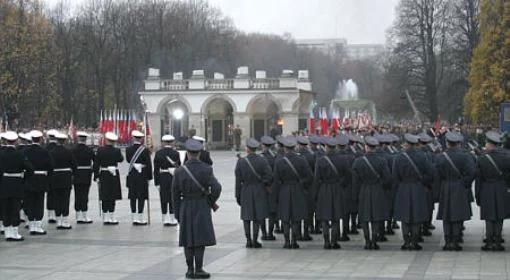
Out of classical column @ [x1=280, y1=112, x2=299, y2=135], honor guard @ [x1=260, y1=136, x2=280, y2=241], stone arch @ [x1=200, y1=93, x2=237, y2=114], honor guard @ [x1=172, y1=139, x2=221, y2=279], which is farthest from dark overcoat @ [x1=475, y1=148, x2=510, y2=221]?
stone arch @ [x1=200, y1=93, x2=237, y2=114]

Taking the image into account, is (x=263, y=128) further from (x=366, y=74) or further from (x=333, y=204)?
(x=366, y=74)

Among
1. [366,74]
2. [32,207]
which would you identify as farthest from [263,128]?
[366,74]

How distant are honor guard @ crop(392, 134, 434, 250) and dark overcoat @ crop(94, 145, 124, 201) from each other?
7.05m

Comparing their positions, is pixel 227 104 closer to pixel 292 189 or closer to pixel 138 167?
pixel 138 167

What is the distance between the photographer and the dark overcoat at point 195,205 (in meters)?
12.9

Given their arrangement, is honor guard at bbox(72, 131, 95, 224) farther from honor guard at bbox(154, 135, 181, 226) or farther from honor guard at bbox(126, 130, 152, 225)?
honor guard at bbox(154, 135, 181, 226)

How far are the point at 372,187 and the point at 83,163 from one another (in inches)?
285

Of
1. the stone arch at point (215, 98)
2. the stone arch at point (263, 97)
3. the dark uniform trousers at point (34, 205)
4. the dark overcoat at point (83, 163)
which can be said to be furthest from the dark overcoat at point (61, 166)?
the stone arch at point (215, 98)

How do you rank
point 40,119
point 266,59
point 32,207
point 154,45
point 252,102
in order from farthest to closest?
point 266,59 < point 154,45 < point 252,102 < point 40,119 < point 32,207

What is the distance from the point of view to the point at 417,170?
15602 millimetres

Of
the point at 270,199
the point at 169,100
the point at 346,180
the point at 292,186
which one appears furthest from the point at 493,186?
the point at 169,100

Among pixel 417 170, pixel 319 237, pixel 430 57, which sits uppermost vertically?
pixel 430 57

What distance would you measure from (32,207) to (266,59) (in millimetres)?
97542

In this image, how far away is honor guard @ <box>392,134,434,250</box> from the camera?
15.5m
